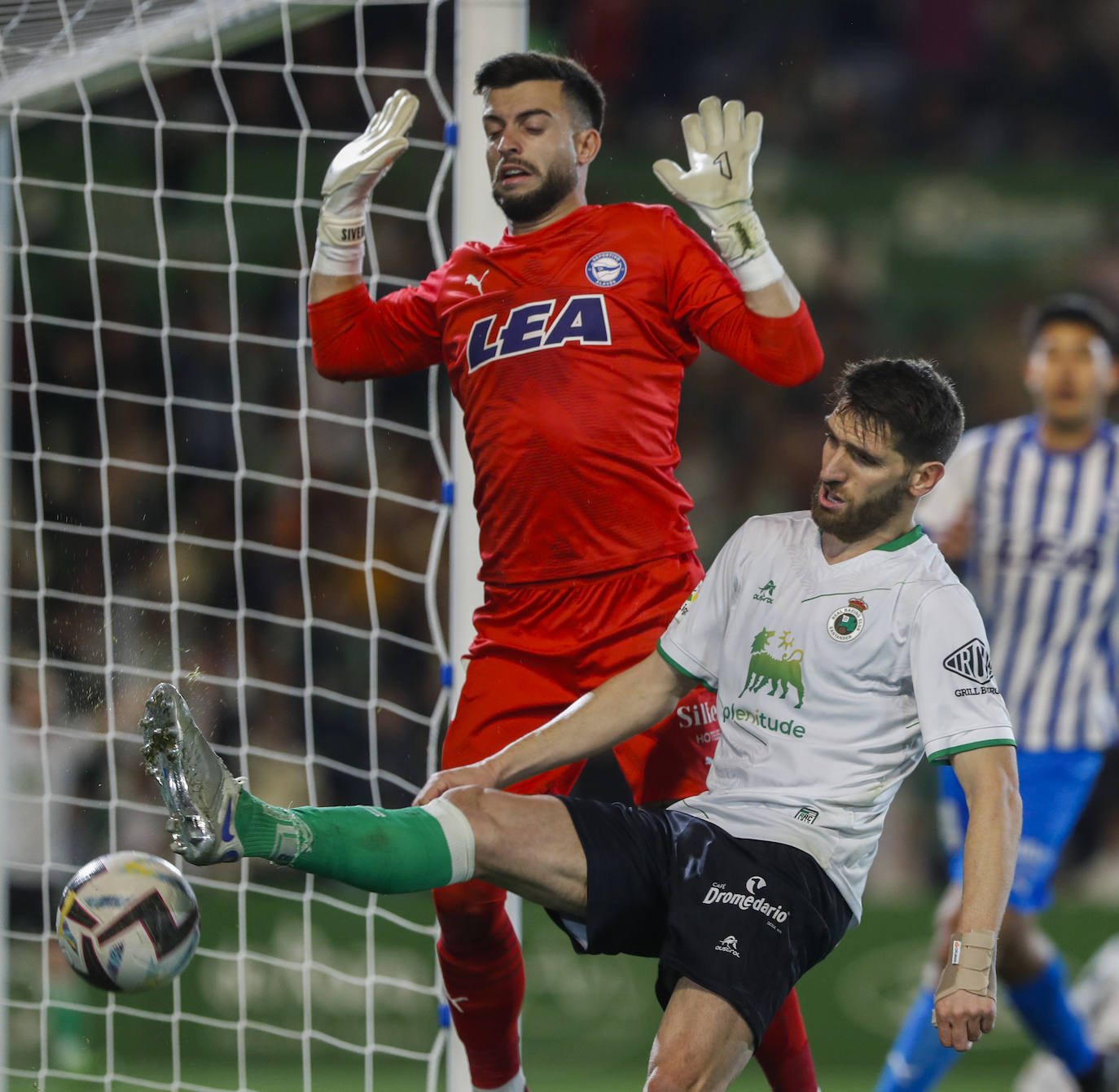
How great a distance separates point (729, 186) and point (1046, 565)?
2268 millimetres

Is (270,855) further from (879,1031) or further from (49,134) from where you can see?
(49,134)

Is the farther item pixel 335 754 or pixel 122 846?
pixel 335 754

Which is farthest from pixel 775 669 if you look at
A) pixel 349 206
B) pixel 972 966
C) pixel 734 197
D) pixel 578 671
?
pixel 349 206

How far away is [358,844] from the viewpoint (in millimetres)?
2785

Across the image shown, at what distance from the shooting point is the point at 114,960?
289cm

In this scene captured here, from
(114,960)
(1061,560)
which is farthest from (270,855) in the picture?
(1061,560)

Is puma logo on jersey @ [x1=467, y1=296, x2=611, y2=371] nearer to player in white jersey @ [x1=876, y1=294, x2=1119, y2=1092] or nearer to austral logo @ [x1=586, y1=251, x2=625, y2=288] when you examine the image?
austral logo @ [x1=586, y1=251, x2=625, y2=288]

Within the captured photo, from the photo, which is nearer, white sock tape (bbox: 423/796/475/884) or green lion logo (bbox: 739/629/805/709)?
white sock tape (bbox: 423/796/475/884)

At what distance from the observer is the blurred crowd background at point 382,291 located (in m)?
6.48

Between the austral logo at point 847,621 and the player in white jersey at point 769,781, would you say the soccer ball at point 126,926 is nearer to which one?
the player in white jersey at point 769,781

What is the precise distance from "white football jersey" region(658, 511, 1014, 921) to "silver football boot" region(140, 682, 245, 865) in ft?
2.94

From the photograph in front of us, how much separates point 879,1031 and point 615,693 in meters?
3.52

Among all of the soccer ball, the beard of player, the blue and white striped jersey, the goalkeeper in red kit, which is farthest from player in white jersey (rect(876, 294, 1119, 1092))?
the soccer ball

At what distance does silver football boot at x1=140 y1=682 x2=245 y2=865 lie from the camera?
2.65 metres
